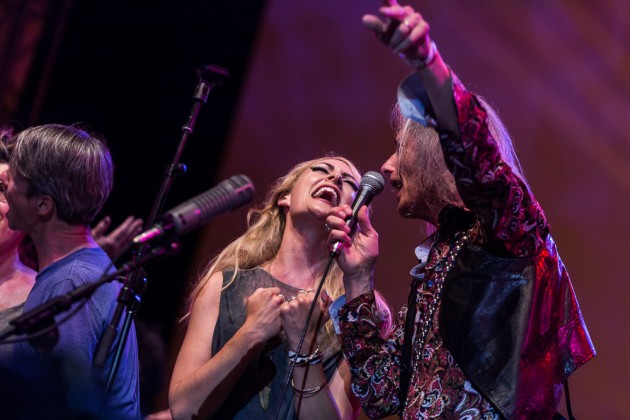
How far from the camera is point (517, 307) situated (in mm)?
2223

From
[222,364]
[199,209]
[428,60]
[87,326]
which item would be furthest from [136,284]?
[428,60]

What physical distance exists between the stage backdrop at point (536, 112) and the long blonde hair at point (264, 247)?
0.79 m

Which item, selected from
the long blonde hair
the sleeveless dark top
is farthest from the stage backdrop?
the sleeveless dark top

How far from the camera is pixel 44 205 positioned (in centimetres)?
320

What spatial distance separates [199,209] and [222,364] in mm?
1089

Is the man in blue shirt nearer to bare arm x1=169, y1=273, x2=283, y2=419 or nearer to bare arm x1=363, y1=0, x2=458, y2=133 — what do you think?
bare arm x1=169, y1=273, x2=283, y2=419

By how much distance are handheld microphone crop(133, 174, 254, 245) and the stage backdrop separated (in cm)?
205

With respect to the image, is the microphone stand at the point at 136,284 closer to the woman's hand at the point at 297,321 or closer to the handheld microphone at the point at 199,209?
the handheld microphone at the point at 199,209

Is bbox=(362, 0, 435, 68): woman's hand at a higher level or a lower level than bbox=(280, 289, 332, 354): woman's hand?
higher

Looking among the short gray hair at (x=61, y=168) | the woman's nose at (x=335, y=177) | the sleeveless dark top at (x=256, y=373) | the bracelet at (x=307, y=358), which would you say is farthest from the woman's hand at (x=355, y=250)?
the short gray hair at (x=61, y=168)

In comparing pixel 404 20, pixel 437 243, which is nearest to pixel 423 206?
pixel 437 243

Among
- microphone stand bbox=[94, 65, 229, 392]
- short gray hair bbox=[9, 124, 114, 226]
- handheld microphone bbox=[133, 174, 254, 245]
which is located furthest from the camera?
short gray hair bbox=[9, 124, 114, 226]

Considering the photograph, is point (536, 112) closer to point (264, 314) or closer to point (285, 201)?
point (285, 201)

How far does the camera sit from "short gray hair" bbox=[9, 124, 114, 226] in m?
3.18
